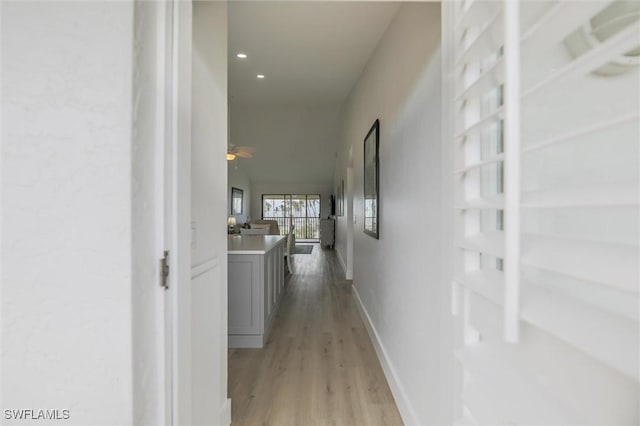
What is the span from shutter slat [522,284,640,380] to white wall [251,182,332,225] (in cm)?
1172

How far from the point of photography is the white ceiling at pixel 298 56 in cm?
259

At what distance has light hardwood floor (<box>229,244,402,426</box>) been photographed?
1836 millimetres

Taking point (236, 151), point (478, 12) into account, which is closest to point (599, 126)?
point (478, 12)

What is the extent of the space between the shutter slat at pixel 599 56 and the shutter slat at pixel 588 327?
1.14 ft

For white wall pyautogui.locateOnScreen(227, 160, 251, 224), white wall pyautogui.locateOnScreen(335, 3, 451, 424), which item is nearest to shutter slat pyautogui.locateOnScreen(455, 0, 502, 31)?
white wall pyautogui.locateOnScreen(335, 3, 451, 424)

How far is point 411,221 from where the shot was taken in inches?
69.8

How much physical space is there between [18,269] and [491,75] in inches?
45.3

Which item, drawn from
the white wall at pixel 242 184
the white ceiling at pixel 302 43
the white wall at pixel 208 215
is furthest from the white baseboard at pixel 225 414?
the white wall at pixel 242 184

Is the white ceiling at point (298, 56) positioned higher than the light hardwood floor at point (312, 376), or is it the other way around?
the white ceiling at point (298, 56)

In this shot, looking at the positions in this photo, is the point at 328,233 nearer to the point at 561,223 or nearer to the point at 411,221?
the point at 411,221

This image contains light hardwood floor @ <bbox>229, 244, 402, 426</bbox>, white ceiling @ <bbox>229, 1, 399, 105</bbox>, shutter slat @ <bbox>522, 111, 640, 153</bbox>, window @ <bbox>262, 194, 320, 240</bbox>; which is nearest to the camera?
shutter slat @ <bbox>522, 111, 640, 153</bbox>

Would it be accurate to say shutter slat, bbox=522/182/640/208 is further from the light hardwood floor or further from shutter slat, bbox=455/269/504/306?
the light hardwood floor

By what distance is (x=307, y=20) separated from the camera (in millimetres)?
2725

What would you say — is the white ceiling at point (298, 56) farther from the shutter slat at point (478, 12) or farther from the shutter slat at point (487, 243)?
the shutter slat at point (487, 243)
